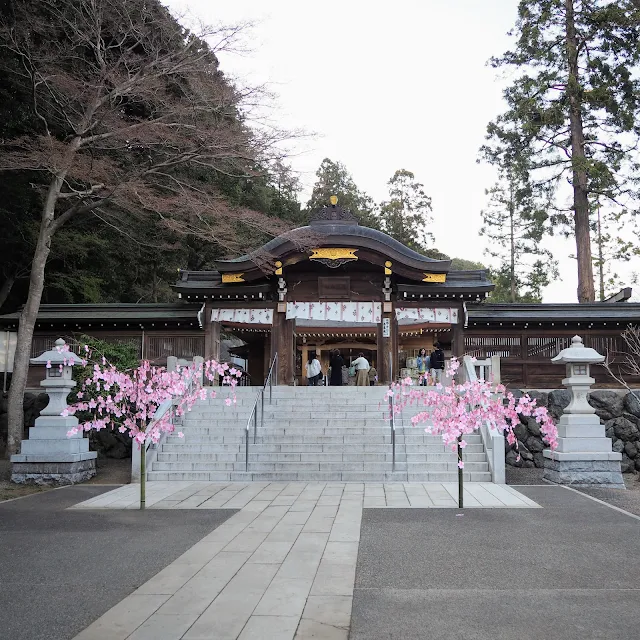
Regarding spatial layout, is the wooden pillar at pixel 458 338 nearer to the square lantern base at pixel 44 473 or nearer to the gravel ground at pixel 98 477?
the gravel ground at pixel 98 477

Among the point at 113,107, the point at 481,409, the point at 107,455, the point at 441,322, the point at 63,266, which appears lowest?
the point at 107,455

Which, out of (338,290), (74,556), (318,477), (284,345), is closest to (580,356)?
(318,477)

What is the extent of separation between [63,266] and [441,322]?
1498cm

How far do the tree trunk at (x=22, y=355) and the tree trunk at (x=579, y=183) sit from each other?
1860cm

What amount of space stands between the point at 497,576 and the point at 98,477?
9257mm

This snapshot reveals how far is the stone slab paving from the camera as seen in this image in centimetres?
384

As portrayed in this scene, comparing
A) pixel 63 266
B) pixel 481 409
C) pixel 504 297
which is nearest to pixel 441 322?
pixel 481 409

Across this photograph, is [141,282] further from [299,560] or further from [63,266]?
[299,560]

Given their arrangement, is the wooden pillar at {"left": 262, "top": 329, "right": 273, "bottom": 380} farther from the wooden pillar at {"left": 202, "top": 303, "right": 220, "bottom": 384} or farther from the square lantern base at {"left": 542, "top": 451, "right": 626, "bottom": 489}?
the square lantern base at {"left": 542, "top": 451, "right": 626, "bottom": 489}

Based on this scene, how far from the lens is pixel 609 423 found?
16.7 metres

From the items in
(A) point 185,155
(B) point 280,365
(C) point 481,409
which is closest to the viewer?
(C) point 481,409

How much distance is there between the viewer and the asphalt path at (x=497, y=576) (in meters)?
3.86

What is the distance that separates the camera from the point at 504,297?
3816 centimetres

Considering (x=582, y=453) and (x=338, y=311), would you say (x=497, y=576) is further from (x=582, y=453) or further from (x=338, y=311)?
(x=338, y=311)
